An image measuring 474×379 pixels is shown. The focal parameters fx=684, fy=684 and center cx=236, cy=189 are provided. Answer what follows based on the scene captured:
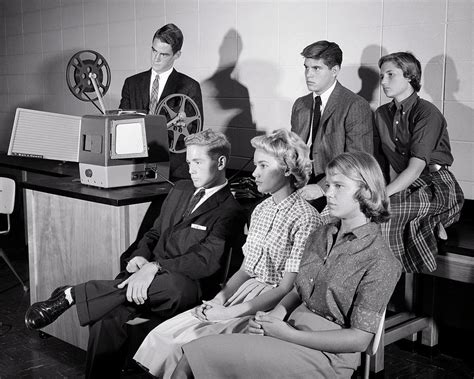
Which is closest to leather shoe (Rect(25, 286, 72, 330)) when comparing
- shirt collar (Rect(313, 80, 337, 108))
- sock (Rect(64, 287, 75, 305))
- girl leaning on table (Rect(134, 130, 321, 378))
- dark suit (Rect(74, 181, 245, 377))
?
sock (Rect(64, 287, 75, 305))

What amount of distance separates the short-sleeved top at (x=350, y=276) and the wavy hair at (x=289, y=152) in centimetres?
38

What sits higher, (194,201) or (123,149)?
(123,149)

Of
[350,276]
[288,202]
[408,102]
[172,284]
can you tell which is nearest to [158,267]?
[172,284]

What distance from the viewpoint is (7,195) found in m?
4.48

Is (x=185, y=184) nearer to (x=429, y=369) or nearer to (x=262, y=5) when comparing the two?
(x=429, y=369)

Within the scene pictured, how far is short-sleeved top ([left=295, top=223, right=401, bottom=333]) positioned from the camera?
2098 mm

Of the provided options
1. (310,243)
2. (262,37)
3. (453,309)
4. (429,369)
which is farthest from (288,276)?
(262,37)

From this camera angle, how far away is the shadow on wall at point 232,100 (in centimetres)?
489

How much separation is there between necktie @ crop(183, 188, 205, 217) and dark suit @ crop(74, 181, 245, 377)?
2cm

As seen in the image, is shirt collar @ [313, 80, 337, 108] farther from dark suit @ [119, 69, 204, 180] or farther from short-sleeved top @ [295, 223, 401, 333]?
short-sleeved top @ [295, 223, 401, 333]

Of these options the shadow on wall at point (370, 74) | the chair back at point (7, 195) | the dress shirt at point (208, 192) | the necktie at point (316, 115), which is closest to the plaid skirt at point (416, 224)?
the necktie at point (316, 115)

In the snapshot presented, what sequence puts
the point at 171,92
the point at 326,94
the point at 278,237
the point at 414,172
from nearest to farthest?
the point at 278,237 → the point at 414,172 → the point at 326,94 → the point at 171,92

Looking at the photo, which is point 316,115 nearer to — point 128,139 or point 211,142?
point 211,142

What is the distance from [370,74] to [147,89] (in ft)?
4.71
